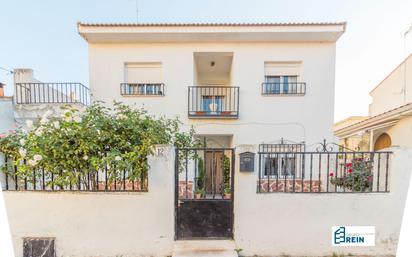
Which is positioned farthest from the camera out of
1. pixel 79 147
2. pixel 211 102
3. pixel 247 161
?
pixel 211 102

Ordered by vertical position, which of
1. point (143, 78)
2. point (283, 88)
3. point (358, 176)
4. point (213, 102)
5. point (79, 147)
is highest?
point (143, 78)

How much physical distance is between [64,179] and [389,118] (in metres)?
10.4

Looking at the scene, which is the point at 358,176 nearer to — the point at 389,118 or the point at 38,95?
the point at 389,118

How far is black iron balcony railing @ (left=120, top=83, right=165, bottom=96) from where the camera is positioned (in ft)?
24.5

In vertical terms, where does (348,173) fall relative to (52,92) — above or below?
below

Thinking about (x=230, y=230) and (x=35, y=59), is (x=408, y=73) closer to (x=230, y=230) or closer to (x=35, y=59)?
(x=230, y=230)

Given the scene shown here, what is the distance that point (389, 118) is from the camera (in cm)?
687

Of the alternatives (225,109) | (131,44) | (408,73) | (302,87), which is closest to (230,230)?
(225,109)

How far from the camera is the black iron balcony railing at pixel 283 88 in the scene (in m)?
7.45

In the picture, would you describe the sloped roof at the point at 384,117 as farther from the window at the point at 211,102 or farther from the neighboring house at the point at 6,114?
the neighboring house at the point at 6,114

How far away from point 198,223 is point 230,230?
657 mm

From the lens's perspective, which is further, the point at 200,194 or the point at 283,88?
the point at 283,88

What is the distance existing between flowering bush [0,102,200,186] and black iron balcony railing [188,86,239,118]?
12.9 feet

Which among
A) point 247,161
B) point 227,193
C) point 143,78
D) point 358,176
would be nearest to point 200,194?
point 227,193
